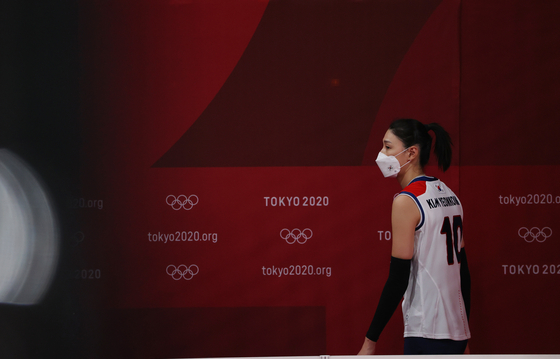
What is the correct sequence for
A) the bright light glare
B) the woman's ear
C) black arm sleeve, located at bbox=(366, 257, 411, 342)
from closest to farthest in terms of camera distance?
1. black arm sleeve, located at bbox=(366, 257, 411, 342)
2. the woman's ear
3. the bright light glare

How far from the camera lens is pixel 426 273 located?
1503mm

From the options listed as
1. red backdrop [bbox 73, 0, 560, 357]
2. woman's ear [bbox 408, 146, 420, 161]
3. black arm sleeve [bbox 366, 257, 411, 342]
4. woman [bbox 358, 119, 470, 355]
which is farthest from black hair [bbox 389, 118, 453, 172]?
red backdrop [bbox 73, 0, 560, 357]

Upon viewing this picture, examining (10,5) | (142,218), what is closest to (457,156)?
(142,218)

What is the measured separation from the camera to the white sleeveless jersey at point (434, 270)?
4.89 feet

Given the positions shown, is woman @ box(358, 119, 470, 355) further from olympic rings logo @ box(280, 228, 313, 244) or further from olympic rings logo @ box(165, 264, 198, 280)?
olympic rings logo @ box(165, 264, 198, 280)

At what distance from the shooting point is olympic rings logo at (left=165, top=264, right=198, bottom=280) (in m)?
2.60

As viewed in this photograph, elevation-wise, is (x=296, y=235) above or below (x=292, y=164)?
below

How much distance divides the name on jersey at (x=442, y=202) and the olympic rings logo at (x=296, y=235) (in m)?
1.17

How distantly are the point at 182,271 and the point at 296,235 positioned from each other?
807mm

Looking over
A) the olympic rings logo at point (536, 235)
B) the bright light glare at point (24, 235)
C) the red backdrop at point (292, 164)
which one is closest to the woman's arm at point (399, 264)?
the red backdrop at point (292, 164)

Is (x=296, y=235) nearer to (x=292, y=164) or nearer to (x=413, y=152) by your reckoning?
(x=292, y=164)

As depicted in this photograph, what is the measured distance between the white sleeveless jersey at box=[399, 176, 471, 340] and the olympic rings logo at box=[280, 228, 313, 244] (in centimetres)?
110

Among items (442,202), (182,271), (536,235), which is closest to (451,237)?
(442,202)

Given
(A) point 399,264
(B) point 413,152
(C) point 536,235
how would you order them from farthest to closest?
(C) point 536,235
(B) point 413,152
(A) point 399,264
